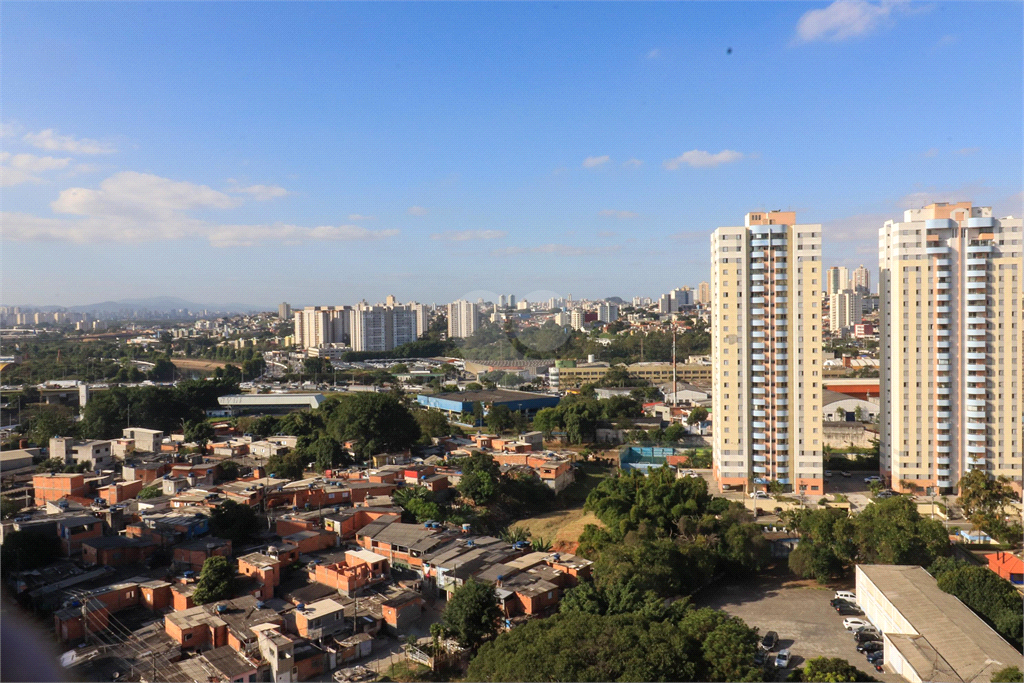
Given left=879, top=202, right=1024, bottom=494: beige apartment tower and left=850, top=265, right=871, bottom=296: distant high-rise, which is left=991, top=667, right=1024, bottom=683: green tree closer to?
left=879, top=202, right=1024, bottom=494: beige apartment tower

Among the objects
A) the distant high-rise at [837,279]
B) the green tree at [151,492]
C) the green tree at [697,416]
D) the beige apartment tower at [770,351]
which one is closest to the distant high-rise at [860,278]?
the distant high-rise at [837,279]

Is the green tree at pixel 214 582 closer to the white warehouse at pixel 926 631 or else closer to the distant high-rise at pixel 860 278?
the white warehouse at pixel 926 631

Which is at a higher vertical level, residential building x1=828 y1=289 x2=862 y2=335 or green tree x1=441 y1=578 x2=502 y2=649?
residential building x1=828 y1=289 x2=862 y2=335

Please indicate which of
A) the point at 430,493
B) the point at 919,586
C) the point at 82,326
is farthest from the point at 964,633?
the point at 82,326

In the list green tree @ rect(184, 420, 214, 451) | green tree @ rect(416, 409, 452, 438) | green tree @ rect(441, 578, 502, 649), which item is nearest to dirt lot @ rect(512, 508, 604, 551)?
green tree @ rect(441, 578, 502, 649)

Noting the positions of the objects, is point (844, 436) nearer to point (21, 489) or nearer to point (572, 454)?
point (572, 454)

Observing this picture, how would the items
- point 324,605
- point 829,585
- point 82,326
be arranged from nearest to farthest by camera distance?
point 324,605, point 829,585, point 82,326

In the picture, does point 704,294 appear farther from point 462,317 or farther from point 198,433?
point 198,433
